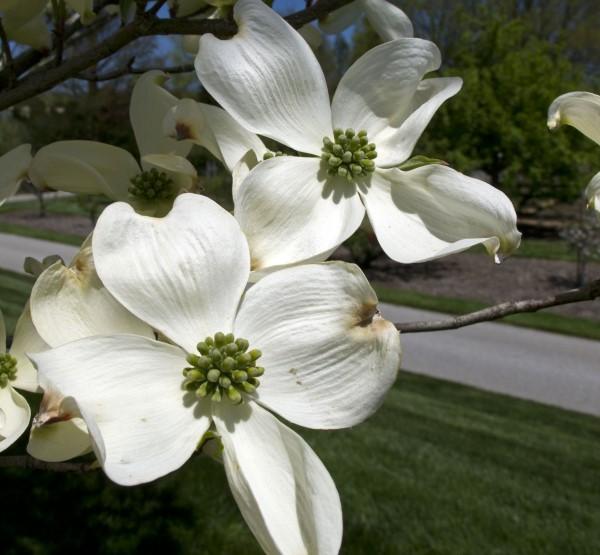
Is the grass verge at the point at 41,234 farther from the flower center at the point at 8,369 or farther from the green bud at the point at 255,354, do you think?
the green bud at the point at 255,354

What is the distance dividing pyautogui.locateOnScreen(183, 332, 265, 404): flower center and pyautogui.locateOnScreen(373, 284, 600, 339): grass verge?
6.08 m

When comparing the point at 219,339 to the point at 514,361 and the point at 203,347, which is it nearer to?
the point at 203,347

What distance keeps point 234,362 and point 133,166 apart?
0.28 m

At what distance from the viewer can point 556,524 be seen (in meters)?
2.75

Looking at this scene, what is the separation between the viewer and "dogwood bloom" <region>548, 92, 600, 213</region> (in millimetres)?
523

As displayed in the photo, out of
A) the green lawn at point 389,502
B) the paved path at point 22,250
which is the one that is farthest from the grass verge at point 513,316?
the paved path at point 22,250

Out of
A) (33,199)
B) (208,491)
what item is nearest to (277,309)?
(208,491)

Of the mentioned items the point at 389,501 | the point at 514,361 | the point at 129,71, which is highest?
the point at 129,71

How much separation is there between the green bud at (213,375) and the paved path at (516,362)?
4847mm

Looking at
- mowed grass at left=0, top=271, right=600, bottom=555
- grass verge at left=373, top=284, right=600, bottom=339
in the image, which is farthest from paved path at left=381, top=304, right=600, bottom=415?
mowed grass at left=0, top=271, right=600, bottom=555

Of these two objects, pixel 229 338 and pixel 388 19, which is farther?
pixel 388 19

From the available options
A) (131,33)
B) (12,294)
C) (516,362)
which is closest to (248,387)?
(131,33)

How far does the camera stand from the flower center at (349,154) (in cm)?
54

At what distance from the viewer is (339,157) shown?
1.79ft
